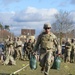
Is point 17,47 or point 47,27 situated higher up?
point 47,27

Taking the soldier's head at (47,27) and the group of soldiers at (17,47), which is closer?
the soldier's head at (47,27)

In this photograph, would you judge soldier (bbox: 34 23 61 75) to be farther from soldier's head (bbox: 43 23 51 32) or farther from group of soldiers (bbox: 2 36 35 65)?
group of soldiers (bbox: 2 36 35 65)

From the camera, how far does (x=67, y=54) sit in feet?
90.7

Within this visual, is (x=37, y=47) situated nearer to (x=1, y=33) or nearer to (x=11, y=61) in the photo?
(x=11, y=61)

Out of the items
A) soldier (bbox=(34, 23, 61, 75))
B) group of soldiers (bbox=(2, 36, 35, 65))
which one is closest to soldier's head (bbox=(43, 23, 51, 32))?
soldier (bbox=(34, 23, 61, 75))

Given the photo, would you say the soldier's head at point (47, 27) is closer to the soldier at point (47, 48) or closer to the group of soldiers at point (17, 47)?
the soldier at point (47, 48)

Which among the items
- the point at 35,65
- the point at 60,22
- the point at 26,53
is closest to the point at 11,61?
the point at 35,65

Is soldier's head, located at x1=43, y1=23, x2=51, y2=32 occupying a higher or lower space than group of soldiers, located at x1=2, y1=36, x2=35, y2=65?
higher

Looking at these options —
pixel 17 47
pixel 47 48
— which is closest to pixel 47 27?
pixel 47 48

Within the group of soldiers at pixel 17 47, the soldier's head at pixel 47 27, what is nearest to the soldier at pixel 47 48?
the soldier's head at pixel 47 27

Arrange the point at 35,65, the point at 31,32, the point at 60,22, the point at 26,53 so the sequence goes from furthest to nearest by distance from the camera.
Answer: the point at 31,32, the point at 60,22, the point at 26,53, the point at 35,65

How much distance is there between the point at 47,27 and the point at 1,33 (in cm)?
8834

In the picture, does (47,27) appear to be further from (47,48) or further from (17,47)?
(17,47)

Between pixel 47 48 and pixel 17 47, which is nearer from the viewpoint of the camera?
pixel 47 48
